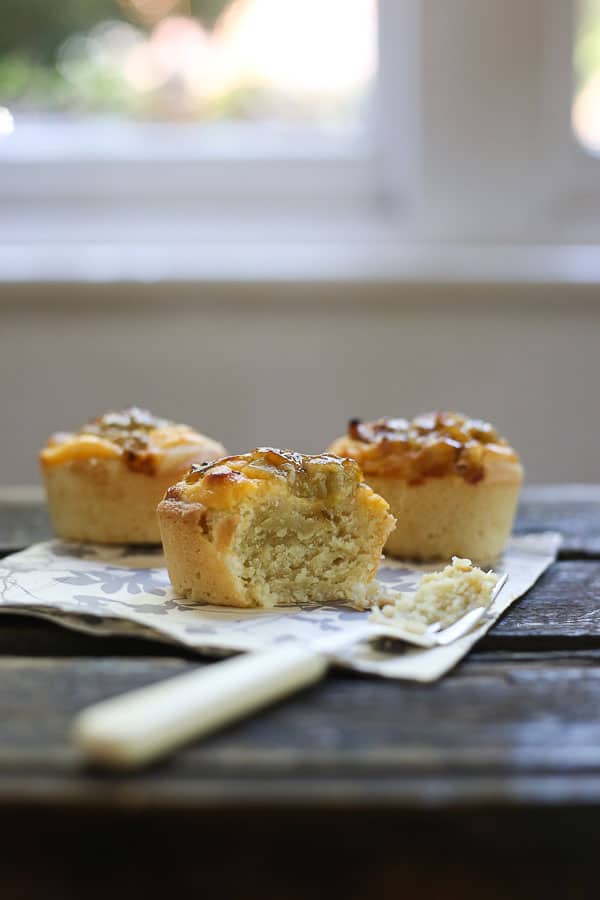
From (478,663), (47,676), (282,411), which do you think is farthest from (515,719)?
(282,411)

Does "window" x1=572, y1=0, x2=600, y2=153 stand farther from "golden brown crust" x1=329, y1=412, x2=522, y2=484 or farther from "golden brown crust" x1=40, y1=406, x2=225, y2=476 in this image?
"golden brown crust" x1=40, y1=406, x2=225, y2=476

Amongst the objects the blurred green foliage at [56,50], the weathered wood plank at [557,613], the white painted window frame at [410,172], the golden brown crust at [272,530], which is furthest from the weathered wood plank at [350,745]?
the blurred green foliage at [56,50]

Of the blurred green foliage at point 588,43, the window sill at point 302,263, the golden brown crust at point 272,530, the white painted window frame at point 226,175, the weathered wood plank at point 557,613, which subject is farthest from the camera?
the white painted window frame at point 226,175

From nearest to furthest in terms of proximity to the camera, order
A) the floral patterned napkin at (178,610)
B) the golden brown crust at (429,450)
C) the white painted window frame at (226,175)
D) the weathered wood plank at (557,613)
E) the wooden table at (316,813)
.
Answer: the wooden table at (316,813), the floral patterned napkin at (178,610), the weathered wood plank at (557,613), the golden brown crust at (429,450), the white painted window frame at (226,175)

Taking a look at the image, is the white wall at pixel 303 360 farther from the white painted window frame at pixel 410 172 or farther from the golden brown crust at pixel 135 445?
the golden brown crust at pixel 135 445

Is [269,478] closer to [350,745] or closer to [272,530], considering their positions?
[272,530]

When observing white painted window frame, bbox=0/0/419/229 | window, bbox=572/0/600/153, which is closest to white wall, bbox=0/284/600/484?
white painted window frame, bbox=0/0/419/229

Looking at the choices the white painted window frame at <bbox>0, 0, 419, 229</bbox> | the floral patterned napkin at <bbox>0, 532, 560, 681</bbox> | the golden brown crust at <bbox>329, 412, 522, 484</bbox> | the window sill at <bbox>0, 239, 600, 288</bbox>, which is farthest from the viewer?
the white painted window frame at <bbox>0, 0, 419, 229</bbox>
